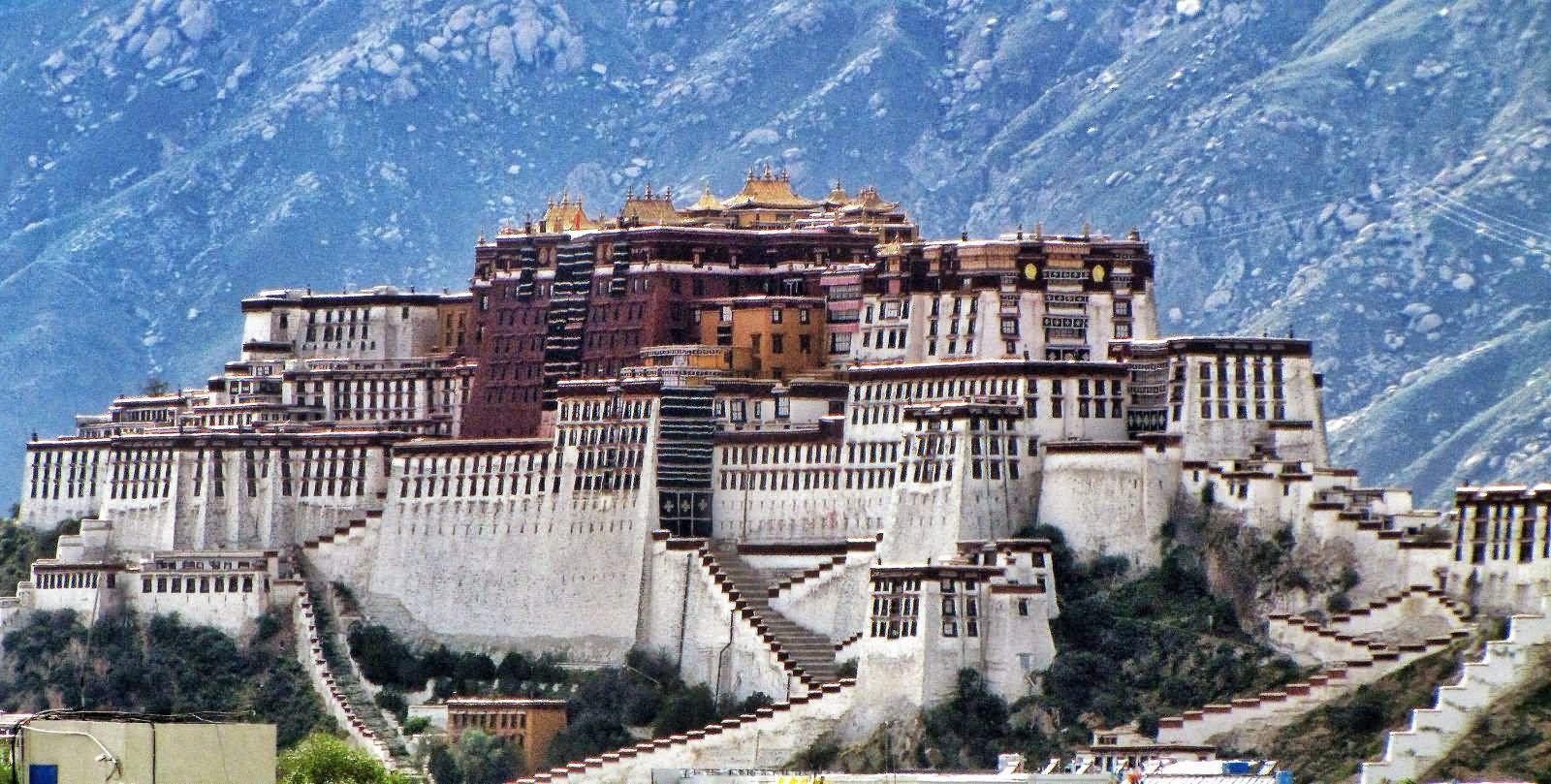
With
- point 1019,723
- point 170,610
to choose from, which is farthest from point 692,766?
point 170,610

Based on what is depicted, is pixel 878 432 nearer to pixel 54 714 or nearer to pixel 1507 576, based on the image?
pixel 1507 576

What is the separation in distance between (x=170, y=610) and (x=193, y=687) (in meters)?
5.12

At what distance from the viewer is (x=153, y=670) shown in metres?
193

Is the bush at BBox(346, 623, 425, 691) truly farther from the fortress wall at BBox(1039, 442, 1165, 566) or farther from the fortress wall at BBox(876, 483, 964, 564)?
the fortress wall at BBox(1039, 442, 1165, 566)

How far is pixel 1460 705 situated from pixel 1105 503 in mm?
26583

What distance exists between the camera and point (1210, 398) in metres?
171

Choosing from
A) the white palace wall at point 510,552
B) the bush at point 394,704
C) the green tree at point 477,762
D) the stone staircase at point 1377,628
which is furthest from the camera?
the bush at point 394,704

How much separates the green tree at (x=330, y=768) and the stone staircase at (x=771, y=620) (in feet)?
84.0

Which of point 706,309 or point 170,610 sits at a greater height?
point 706,309

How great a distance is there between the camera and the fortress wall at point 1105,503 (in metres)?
169

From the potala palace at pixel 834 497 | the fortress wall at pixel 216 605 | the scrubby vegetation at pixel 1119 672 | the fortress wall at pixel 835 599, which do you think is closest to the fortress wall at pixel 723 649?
the potala palace at pixel 834 497

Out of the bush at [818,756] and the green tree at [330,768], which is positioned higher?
the green tree at [330,768]

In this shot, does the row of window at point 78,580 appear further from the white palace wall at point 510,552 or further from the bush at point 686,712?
the bush at point 686,712

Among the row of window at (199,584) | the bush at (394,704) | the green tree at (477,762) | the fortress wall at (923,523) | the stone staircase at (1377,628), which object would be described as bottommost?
the green tree at (477,762)
